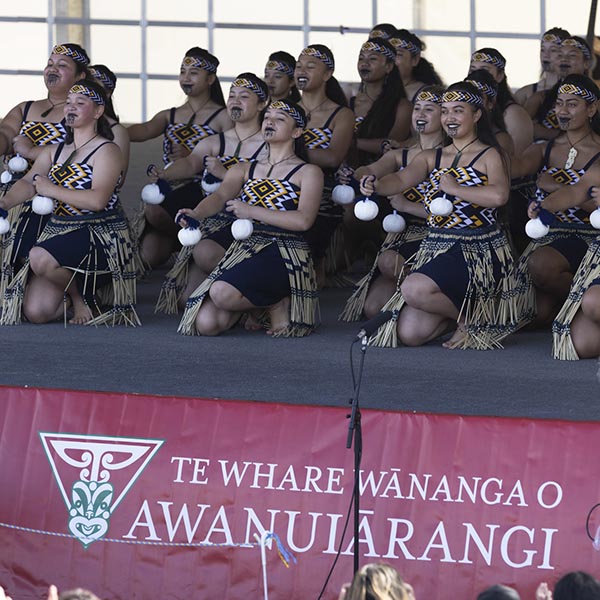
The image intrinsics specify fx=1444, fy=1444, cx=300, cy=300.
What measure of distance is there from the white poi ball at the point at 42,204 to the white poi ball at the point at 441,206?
57.6 inches

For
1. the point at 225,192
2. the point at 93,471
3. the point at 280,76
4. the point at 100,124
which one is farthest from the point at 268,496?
the point at 280,76

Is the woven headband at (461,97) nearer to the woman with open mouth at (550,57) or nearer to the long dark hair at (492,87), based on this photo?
the long dark hair at (492,87)

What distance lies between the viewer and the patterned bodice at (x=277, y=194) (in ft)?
17.5

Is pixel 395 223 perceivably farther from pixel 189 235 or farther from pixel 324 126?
pixel 189 235

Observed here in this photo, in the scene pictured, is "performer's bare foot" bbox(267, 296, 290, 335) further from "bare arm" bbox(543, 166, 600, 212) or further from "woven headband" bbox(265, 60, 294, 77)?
"woven headband" bbox(265, 60, 294, 77)

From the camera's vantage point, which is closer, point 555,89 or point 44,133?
point 44,133

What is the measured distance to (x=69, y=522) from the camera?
11.4ft

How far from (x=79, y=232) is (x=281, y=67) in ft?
4.50

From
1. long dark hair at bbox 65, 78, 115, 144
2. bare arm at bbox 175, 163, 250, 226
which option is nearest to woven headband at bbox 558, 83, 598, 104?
bare arm at bbox 175, 163, 250, 226

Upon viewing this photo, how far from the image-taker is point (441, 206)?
16.6ft

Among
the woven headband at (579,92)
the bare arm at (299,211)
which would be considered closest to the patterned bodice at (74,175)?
the bare arm at (299,211)

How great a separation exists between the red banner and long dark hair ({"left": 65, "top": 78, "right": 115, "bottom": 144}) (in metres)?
2.18

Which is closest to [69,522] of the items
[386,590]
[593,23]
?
[386,590]

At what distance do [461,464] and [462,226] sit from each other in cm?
194
